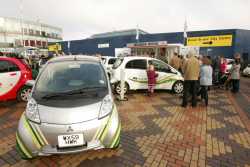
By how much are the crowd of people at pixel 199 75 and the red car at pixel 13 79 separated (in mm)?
4710

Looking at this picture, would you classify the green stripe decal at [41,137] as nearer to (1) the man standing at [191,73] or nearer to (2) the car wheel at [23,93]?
(2) the car wheel at [23,93]

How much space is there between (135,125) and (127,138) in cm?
71

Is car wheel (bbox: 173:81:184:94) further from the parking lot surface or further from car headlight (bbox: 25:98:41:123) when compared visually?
car headlight (bbox: 25:98:41:123)

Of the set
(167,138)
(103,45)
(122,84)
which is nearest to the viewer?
(167,138)

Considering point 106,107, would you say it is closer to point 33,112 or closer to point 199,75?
point 33,112

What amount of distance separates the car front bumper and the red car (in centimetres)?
364

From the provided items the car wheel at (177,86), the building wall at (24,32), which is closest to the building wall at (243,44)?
the car wheel at (177,86)

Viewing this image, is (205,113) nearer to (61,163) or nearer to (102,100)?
(102,100)

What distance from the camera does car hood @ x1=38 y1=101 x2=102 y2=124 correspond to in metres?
2.48

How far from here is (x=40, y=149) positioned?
8.09ft

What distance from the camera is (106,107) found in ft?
9.23

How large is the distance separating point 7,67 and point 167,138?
560cm

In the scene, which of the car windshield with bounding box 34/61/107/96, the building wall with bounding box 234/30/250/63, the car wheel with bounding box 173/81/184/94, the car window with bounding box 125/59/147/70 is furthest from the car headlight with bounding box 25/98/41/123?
the building wall with bounding box 234/30/250/63

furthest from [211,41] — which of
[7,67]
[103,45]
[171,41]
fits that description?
[7,67]
